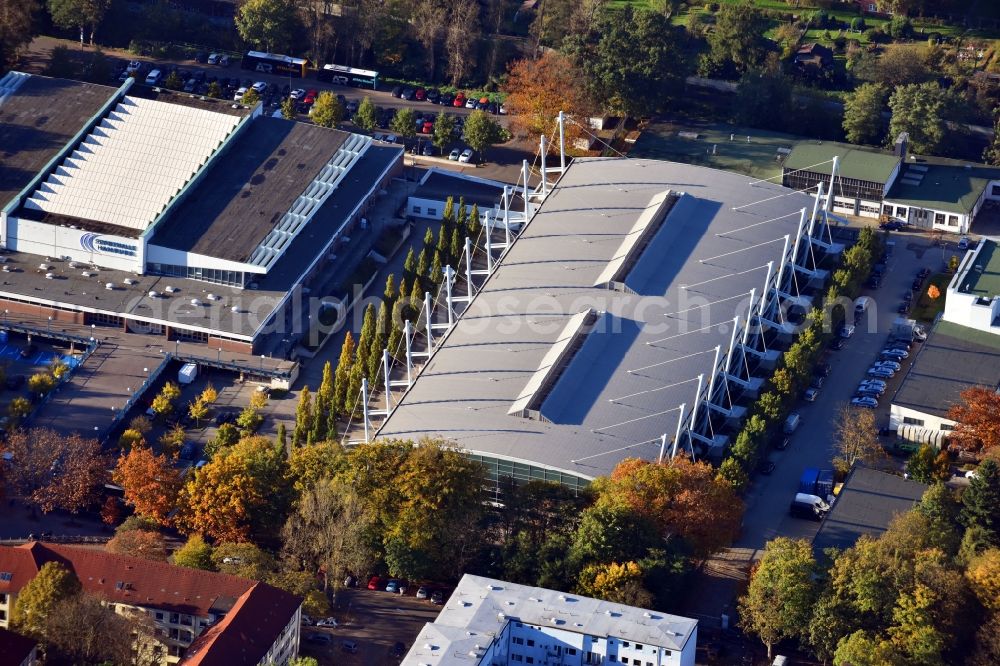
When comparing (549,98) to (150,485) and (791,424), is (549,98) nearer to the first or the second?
(791,424)

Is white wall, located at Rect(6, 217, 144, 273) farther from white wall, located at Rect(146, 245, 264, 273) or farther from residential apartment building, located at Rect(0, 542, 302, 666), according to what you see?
residential apartment building, located at Rect(0, 542, 302, 666)

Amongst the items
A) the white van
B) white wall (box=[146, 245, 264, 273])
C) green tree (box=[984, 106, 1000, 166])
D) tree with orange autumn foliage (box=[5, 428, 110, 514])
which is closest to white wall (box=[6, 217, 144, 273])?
white wall (box=[146, 245, 264, 273])

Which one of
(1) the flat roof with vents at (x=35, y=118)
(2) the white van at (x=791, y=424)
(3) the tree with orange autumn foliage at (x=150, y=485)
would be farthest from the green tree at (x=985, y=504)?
(1) the flat roof with vents at (x=35, y=118)

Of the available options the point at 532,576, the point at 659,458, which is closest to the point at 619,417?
the point at 659,458

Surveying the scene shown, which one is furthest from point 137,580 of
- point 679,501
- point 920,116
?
point 920,116

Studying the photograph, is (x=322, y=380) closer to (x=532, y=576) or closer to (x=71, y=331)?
(x=71, y=331)
